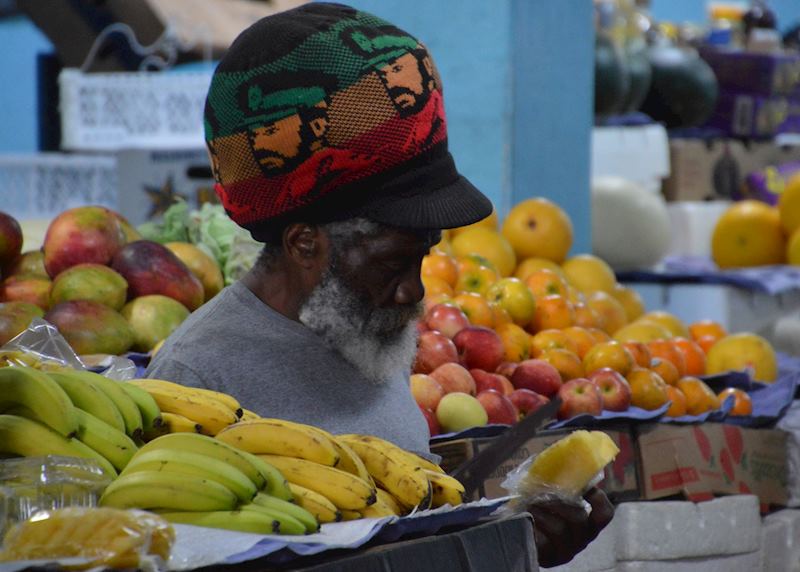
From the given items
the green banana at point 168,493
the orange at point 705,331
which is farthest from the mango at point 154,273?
the orange at point 705,331

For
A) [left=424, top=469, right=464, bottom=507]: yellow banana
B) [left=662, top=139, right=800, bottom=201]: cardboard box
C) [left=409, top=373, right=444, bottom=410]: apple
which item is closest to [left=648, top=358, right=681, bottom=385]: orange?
[left=409, top=373, right=444, bottom=410]: apple

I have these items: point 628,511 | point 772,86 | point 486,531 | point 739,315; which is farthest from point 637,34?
point 486,531

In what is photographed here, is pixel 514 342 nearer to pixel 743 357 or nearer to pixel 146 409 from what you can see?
pixel 743 357

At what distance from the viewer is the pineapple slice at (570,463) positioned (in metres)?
2.08

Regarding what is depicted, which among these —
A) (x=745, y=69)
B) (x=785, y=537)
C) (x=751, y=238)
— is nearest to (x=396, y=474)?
(x=785, y=537)

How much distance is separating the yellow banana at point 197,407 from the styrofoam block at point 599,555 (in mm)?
1655

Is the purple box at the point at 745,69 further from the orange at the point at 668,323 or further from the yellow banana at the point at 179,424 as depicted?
the yellow banana at the point at 179,424

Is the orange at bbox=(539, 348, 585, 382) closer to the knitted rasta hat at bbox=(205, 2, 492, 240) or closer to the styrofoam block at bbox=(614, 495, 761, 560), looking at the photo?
the styrofoam block at bbox=(614, 495, 761, 560)

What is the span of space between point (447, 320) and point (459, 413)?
1.69ft

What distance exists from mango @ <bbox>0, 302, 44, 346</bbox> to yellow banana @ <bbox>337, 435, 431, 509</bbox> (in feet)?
4.77

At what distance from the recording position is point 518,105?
5.09m

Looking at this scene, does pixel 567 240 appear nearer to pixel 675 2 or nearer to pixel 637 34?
pixel 637 34

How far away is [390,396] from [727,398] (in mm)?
1862

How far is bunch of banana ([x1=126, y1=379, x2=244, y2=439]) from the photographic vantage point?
1806 mm
